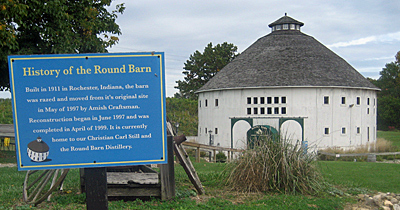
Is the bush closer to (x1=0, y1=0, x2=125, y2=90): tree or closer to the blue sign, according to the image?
the blue sign

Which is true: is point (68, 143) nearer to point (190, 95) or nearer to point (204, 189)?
point (204, 189)

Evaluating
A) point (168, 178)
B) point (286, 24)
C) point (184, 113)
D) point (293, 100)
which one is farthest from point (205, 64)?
Result: point (168, 178)

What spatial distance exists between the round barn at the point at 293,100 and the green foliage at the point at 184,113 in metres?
10.0

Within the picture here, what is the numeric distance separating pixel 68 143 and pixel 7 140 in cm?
2210

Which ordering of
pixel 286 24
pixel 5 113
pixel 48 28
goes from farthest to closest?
1. pixel 286 24
2. pixel 5 113
3. pixel 48 28

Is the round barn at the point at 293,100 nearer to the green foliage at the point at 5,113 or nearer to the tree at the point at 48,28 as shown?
the tree at the point at 48,28

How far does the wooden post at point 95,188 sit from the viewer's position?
4090mm

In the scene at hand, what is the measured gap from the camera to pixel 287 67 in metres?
29.3

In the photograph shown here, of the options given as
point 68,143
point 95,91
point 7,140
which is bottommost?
point 7,140

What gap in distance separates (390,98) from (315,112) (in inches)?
1428

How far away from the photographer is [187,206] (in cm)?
609

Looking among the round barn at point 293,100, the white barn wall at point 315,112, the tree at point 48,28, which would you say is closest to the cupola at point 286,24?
the round barn at point 293,100

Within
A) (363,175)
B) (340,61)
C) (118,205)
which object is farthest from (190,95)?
(118,205)

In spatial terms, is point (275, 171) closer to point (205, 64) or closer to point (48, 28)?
point (48, 28)
